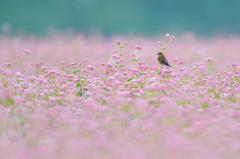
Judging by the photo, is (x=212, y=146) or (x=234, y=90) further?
(x=234, y=90)

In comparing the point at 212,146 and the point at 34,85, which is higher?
the point at 34,85

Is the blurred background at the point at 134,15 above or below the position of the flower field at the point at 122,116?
above

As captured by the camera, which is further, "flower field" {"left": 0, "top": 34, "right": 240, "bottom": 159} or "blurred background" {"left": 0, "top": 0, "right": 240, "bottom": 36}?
"blurred background" {"left": 0, "top": 0, "right": 240, "bottom": 36}

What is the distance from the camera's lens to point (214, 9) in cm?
2283

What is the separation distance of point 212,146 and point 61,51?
817cm

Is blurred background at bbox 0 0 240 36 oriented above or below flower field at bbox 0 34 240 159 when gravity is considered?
above

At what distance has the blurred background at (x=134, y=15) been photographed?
2253 centimetres

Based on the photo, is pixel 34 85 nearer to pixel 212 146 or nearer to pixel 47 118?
pixel 47 118

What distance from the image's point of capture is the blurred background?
73.9 ft

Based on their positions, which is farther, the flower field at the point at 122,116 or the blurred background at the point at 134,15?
the blurred background at the point at 134,15

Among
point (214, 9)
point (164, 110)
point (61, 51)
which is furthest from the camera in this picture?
point (214, 9)

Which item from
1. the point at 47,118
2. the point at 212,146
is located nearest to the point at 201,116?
the point at 212,146

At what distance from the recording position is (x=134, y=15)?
23.1m

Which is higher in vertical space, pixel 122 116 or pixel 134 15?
pixel 134 15
